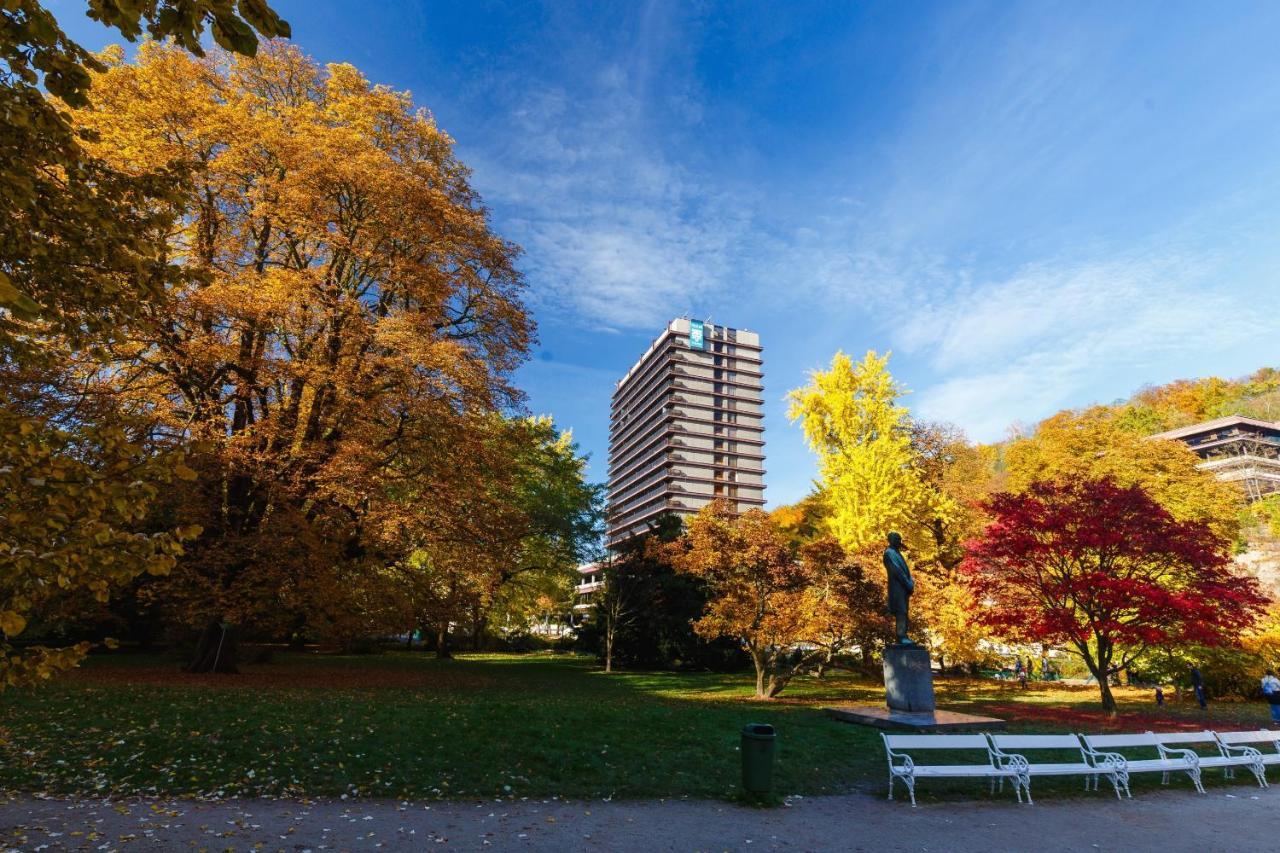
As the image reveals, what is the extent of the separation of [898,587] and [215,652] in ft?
63.2

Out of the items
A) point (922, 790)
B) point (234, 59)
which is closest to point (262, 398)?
point (234, 59)

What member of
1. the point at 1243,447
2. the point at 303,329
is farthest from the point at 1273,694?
the point at 1243,447

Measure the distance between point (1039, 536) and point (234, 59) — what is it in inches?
1106

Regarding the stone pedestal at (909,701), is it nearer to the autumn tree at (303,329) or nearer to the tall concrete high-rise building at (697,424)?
the autumn tree at (303,329)

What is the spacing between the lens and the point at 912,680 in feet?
43.0

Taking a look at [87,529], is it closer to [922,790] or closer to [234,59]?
[922,790]

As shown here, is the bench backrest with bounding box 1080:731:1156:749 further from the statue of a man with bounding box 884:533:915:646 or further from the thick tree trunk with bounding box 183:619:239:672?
the thick tree trunk with bounding box 183:619:239:672

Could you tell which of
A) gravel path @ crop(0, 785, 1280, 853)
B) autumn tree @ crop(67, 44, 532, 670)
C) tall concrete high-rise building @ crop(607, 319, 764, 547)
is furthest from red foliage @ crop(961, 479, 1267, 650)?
tall concrete high-rise building @ crop(607, 319, 764, 547)

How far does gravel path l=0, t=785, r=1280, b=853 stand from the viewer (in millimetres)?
6230

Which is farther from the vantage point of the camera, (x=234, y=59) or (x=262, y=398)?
(x=234, y=59)

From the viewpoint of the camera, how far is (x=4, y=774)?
7.72 meters

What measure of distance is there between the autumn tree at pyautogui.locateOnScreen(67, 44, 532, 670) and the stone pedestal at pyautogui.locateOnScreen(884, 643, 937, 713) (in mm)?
11163

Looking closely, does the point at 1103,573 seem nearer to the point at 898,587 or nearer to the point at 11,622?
the point at 898,587

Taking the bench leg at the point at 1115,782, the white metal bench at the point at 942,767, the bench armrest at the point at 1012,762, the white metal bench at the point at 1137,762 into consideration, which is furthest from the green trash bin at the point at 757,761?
the bench leg at the point at 1115,782
